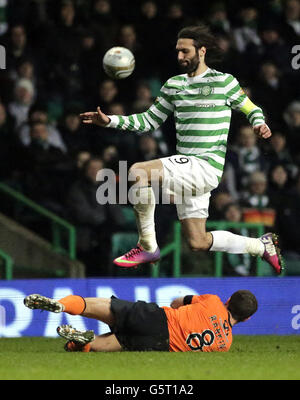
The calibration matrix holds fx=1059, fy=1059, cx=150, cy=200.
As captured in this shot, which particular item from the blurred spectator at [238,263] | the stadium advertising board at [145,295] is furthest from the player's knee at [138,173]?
the blurred spectator at [238,263]

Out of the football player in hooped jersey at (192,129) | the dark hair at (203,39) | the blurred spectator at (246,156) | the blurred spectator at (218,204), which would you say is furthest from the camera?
the blurred spectator at (246,156)

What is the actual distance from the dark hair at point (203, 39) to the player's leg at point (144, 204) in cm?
113

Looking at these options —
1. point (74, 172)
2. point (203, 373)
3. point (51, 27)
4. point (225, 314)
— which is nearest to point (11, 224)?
point (74, 172)

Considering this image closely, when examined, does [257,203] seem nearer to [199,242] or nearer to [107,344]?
[199,242]

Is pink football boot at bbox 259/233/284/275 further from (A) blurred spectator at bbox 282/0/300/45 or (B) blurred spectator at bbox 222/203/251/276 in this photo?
(A) blurred spectator at bbox 282/0/300/45

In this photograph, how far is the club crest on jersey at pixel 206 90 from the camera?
369 inches

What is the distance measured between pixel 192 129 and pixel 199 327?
5.75ft

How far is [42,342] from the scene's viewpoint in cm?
1072

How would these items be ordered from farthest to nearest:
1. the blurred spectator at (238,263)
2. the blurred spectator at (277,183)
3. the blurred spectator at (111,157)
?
the blurred spectator at (277,183) < the blurred spectator at (111,157) < the blurred spectator at (238,263)

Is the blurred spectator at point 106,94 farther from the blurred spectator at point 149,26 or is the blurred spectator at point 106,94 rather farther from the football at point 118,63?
the football at point 118,63

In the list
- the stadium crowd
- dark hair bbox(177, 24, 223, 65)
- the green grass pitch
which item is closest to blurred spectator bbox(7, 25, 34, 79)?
the stadium crowd

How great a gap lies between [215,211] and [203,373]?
5350 mm

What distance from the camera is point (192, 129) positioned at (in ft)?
30.9

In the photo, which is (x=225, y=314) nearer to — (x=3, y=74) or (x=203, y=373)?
(x=203, y=373)
